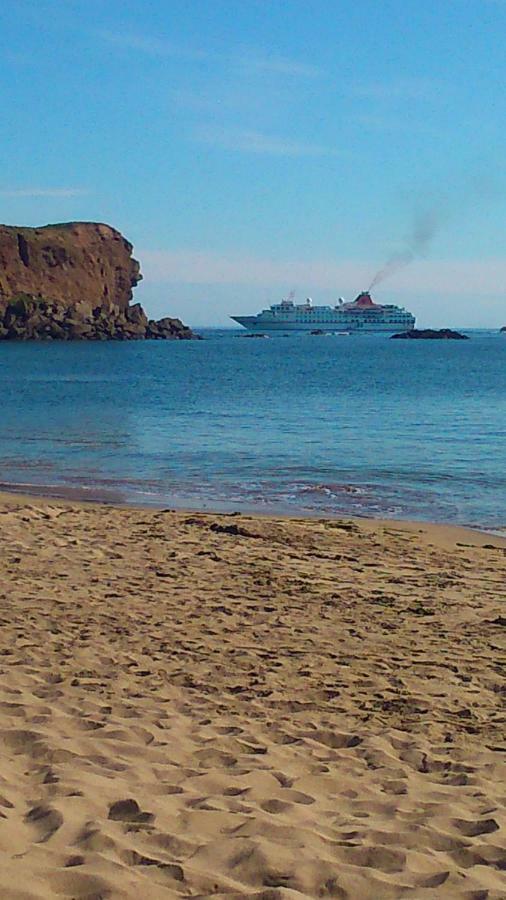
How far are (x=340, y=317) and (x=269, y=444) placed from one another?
167160 mm

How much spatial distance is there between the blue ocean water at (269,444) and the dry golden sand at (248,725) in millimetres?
6722

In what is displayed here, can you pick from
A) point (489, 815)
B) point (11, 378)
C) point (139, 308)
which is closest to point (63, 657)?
point (489, 815)

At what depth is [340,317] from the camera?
191 m

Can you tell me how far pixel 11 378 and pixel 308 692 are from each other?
57.4m

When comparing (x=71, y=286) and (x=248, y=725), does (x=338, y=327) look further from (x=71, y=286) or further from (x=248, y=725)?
(x=248, y=725)

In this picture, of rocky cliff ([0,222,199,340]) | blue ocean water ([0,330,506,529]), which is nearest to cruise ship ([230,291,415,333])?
rocky cliff ([0,222,199,340])

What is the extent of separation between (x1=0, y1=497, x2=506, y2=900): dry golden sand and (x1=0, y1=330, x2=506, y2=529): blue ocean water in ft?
22.1

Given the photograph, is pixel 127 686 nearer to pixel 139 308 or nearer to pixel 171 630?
pixel 171 630

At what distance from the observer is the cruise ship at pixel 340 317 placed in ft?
625

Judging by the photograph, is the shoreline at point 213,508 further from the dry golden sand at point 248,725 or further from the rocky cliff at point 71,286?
the rocky cliff at point 71,286

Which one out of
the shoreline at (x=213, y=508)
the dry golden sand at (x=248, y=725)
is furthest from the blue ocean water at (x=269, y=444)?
the dry golden sand at (x=248, y=725)

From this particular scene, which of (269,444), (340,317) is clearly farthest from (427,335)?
(269,444)

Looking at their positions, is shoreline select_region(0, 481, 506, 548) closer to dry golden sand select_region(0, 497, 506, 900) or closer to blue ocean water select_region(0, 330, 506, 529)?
blue ocean water select_region(0, 330, 506, 529)

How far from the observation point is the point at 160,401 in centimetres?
4325
